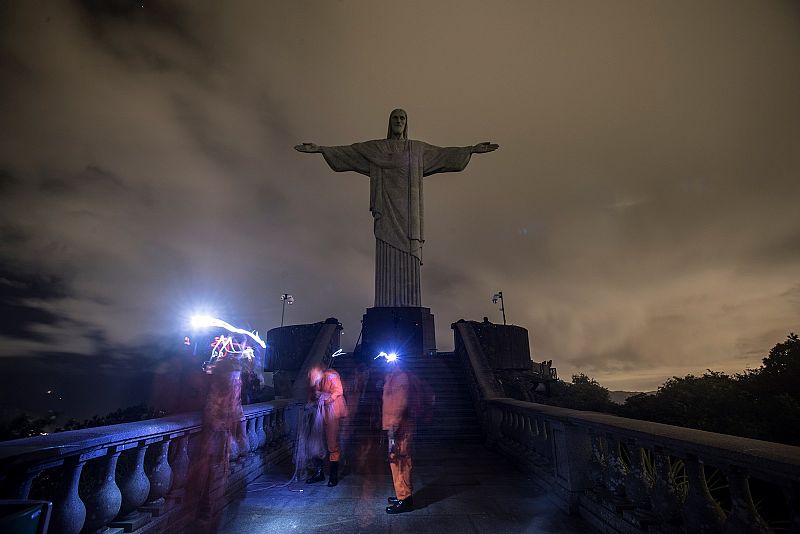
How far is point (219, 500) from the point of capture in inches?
181

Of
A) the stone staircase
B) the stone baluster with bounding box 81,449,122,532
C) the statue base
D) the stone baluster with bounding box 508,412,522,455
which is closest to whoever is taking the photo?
the stone baluster with bounding box 81,449,122,532

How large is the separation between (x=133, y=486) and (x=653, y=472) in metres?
5.08

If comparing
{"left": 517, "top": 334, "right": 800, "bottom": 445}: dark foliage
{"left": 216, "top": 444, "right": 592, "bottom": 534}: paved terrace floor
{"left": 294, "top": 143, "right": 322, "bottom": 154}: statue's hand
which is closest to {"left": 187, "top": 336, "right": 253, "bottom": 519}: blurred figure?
{"left": 216, "top": 444, "right": 592, "bottom": 534}: paved terrace floor

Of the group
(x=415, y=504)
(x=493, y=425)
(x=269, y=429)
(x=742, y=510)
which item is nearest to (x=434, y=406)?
(x=493, y=425)

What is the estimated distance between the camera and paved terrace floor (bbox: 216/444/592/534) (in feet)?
13.3

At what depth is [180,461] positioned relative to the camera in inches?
163

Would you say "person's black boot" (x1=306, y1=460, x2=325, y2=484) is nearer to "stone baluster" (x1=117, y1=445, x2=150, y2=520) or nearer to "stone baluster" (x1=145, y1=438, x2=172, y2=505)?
"stone baluster" (x1=145, y1=438, x2=172, y2=505)

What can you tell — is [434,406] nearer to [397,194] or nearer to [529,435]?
[529,435]

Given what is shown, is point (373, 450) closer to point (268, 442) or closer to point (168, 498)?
point (268, 442)

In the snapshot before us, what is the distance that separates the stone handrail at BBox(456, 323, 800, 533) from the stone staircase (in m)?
2.79

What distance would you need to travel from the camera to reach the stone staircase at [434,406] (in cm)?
→ 880

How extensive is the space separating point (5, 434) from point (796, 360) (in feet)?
54.0

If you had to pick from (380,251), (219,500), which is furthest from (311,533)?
(380,251)

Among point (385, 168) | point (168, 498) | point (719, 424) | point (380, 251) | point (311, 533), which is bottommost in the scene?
point (311, 533)
